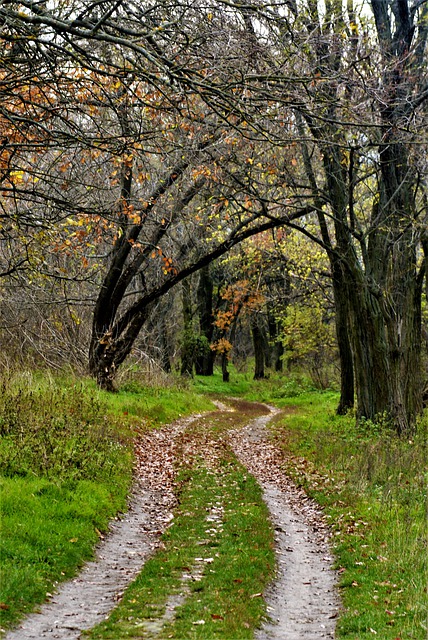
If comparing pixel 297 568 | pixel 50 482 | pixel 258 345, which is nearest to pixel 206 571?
pixel 297 568

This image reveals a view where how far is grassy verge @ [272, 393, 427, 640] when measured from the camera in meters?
6.79

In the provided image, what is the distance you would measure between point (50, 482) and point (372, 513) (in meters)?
5.37

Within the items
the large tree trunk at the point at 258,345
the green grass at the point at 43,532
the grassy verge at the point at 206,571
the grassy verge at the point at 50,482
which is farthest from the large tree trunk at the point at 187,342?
the green grass at the point at 43,532

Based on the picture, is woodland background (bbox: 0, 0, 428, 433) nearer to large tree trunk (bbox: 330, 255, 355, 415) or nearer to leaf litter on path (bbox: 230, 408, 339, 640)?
large tree trunk (bbox: 330, 255, 355, 415)

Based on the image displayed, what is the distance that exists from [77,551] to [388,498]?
5612 mm

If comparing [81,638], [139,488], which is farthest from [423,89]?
[81,638]

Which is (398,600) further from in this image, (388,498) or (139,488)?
(139,488)

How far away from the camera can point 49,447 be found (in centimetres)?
1119

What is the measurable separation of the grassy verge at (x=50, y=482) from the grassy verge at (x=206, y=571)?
1074 mm

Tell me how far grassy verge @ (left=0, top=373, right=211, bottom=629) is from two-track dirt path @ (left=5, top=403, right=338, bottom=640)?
274 millimetres

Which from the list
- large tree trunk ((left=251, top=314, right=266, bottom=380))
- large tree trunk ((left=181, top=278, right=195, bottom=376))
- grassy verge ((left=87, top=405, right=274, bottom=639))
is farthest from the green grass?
large tree trunk ((left=251, top=314, right=266, bottom=380))

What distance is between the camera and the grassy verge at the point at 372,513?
267 inches

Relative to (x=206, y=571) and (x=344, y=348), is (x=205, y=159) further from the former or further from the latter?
(x=344, y=348)

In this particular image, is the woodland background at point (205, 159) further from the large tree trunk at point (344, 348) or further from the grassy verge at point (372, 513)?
the grassy verge at point (372, 513)
